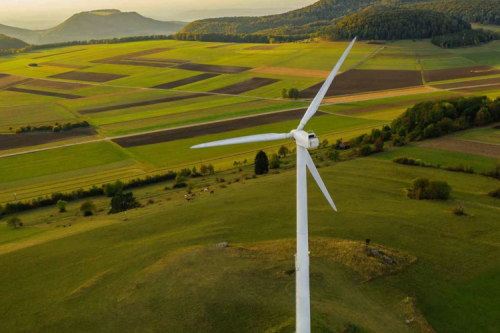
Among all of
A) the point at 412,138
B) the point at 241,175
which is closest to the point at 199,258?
the point at 241,175

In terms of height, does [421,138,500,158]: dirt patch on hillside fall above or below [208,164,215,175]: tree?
above

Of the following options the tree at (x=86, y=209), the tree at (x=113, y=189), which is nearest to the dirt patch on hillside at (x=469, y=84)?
the tree at (x=113, y=189)

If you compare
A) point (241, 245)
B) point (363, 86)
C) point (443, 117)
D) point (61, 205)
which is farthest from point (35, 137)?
point (363, 86)

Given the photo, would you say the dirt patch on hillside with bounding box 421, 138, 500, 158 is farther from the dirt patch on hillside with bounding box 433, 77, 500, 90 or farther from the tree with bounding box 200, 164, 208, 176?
the dirt patch on hillside with bounding box 433, 77, 500, 90

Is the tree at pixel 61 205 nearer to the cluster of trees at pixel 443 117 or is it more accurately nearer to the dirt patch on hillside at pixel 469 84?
the cluster of trees at pixel 443 117

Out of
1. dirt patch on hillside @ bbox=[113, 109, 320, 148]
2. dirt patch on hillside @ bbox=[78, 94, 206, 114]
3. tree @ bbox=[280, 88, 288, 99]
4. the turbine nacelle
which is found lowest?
dirt patch on hillside @ bbox=[113, 109, 320, 148]

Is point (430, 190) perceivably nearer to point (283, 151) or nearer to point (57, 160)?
point (283, 151)

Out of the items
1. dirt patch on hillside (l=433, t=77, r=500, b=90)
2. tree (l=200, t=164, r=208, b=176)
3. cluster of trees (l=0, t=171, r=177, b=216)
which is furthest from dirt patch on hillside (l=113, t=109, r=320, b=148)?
dirt patch on hillside (l=433, t=77, r=500, b=90)
